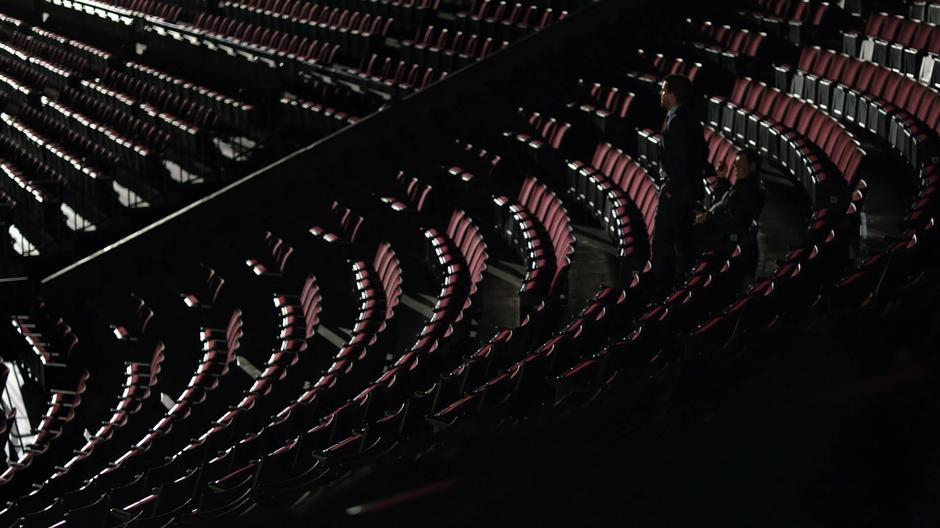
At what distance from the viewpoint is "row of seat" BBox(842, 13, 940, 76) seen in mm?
2934

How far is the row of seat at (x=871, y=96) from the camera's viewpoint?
8.34 ft

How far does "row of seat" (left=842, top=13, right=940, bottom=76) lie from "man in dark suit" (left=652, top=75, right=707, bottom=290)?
114cm

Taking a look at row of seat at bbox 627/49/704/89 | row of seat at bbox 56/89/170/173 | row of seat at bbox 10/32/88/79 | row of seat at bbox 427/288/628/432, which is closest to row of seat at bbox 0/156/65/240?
row of seat at bbox 56/89/170/173

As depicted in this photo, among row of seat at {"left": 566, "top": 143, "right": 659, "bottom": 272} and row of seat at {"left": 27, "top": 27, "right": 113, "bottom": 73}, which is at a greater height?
row of seat at {"left": 566, "top": 143, "right": 659, "bottom": 272}

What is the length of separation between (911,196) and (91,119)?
3.63m

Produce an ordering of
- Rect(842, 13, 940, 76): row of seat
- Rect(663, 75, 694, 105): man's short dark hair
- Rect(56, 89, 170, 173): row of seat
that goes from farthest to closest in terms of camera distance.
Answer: Rect(56, 89, 170, 173): row of seat → Rect(842, 13, 940, 76): row of seat → Rect(663, 75, 694, 105): man's short dark hair

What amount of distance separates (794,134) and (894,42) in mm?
563

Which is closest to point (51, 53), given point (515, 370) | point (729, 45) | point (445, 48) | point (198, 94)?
point (198, 94)

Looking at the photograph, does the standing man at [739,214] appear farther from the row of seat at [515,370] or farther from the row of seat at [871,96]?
the row of seat at [871,96]

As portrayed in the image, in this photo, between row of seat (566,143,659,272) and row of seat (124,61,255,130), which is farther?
row of seat (124,61,255,130)

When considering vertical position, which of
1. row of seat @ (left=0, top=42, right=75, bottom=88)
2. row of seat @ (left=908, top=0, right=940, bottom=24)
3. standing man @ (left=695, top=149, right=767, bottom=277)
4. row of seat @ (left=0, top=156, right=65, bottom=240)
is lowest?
row of seat @ (left=0, top=156, right=65, bottom=240)

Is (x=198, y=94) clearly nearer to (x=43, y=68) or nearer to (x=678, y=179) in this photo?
(x=43, y=68)

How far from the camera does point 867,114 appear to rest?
2797 millimetres

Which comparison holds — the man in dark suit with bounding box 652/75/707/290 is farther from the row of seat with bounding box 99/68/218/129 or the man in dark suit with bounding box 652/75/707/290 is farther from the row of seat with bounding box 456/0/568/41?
the row of seat with bounding box 99/68/218/129
